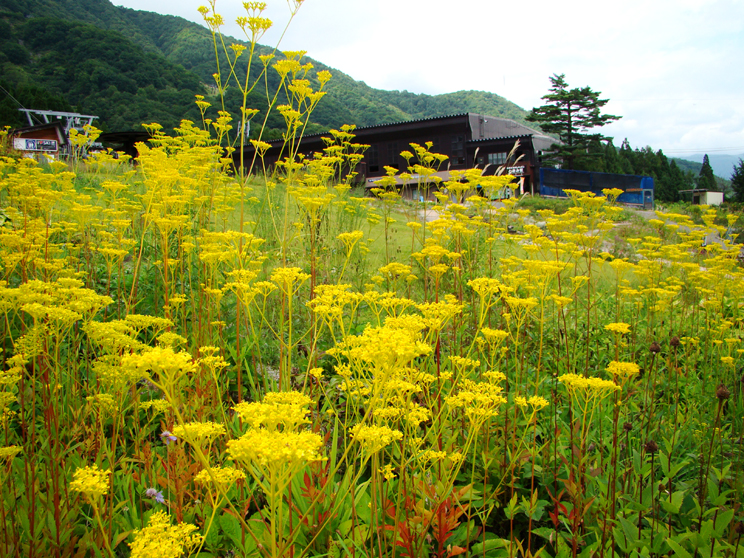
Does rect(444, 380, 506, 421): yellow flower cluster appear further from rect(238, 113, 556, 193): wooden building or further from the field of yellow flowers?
rect(238, 113, 556, 193): wooden building

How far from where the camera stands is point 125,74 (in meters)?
43.5

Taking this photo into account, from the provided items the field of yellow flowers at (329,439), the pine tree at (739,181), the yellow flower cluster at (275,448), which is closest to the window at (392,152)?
the field of yellow flowers at (329,439)

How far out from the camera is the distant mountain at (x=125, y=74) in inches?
1383

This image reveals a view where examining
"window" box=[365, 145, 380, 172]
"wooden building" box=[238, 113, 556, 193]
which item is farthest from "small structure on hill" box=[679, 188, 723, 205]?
"window" box=[365, 145, 380, 172]

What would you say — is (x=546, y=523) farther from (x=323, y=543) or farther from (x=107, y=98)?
(x=107, y=98)

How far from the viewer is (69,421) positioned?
218 cm

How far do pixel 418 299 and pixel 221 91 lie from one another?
2.84 metres

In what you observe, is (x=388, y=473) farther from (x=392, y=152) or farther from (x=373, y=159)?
(x=373, y=159)

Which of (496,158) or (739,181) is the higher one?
(496,158)

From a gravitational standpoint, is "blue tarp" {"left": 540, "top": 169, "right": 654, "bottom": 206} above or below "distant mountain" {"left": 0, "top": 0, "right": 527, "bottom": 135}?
below

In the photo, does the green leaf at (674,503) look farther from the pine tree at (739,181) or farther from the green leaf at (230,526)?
the pine tree at (739,181)

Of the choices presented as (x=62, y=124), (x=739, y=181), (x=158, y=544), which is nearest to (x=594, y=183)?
(x=739, y=181)

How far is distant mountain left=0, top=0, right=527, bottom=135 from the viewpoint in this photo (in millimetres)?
35125

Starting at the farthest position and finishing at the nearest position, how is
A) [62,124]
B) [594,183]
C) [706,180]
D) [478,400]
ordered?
[706,180]
[594,183]
[62,124]
[478,400]
